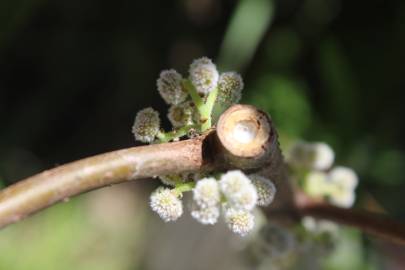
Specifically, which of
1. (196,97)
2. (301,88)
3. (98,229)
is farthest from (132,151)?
(98,229)

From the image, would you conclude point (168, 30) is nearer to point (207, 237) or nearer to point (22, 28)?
point (22, 28)

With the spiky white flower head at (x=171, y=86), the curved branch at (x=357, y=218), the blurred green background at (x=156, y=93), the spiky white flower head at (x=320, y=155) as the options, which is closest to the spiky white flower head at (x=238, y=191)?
the spiky white flower head at (x=171, y=86)

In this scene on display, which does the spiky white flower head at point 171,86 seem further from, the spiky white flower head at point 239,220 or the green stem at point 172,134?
the spiky white flower head at point 239,220

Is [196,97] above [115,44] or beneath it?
beneath

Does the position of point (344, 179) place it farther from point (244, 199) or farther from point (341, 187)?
point (244, 199)

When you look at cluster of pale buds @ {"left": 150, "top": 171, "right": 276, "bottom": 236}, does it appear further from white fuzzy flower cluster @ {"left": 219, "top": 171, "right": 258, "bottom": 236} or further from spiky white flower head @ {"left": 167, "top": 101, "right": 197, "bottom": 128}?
spiky white flower head @ {"left": 167, "top": 101, "right": 197, "bottom": 128}

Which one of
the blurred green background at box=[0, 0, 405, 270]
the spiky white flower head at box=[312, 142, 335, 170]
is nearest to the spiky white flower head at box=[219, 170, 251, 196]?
the spiky white flower head at box=[312, 142, 335, 170]
